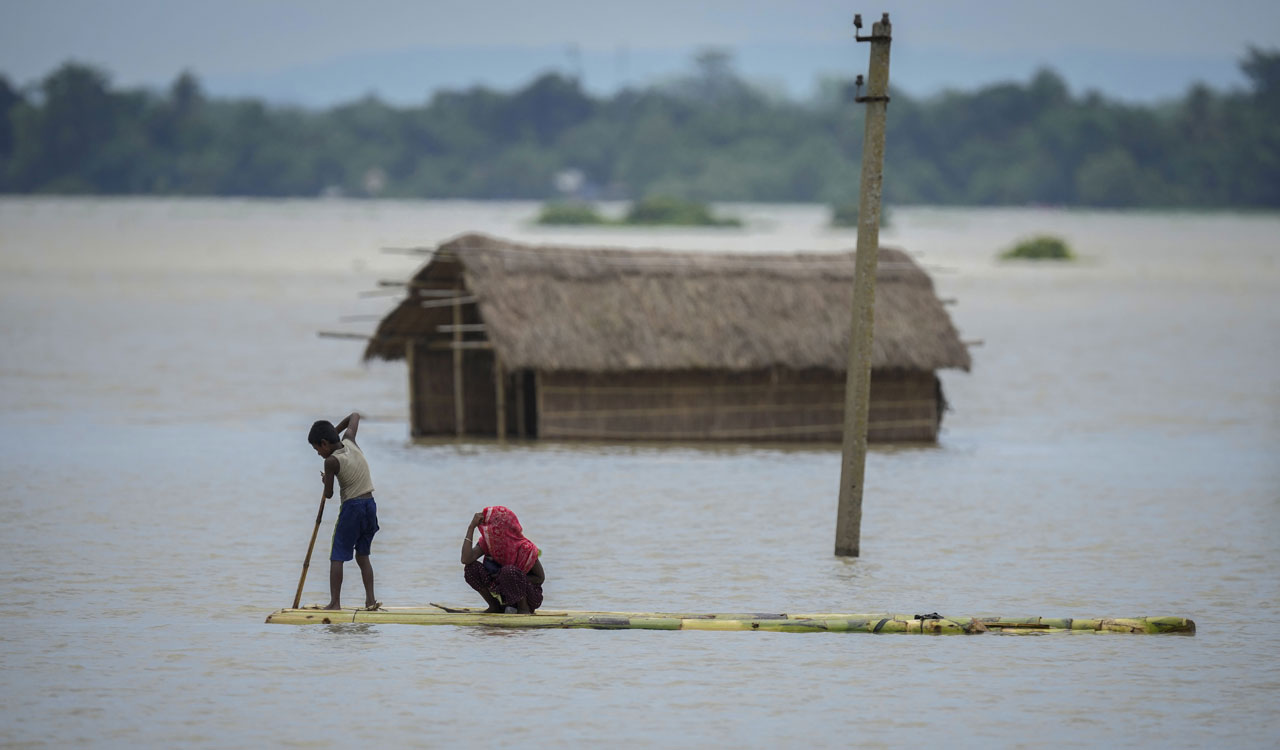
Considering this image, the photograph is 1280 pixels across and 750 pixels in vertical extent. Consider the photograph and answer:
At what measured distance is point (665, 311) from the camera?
21.3 metres

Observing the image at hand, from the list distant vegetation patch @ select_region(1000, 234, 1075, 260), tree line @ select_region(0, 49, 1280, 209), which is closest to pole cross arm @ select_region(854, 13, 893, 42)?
distant vegetation patch @ select_region(1000, 234, 1075, 260)

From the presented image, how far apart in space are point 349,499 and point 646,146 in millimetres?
107699

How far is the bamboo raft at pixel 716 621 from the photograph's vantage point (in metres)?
10.8

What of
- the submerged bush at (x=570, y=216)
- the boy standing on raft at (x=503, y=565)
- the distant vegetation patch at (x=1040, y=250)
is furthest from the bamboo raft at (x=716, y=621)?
the submerged bush at (x=570, y=216)

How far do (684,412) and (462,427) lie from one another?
107 inches

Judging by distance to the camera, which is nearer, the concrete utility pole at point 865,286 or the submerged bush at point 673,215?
the concrete utility pole at point 865,286

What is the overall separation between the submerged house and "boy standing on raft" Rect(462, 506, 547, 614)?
9105mm

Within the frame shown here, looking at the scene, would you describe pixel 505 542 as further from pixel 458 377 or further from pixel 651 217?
pixel 651 217

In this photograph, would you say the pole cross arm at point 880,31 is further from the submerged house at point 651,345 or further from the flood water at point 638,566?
the submerged house at point 651,345

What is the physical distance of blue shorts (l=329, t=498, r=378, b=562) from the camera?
35.9 feet

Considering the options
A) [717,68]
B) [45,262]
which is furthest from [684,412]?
[717,68]

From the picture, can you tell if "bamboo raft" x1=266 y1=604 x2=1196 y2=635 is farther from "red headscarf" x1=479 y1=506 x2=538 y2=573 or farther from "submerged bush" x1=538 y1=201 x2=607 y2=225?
"submerged bush" x1=538 y1=201 x2=607 y2=225

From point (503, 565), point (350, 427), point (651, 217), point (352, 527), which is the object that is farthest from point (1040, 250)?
point (352, 527)

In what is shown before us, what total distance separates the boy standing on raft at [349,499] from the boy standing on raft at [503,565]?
622mm
